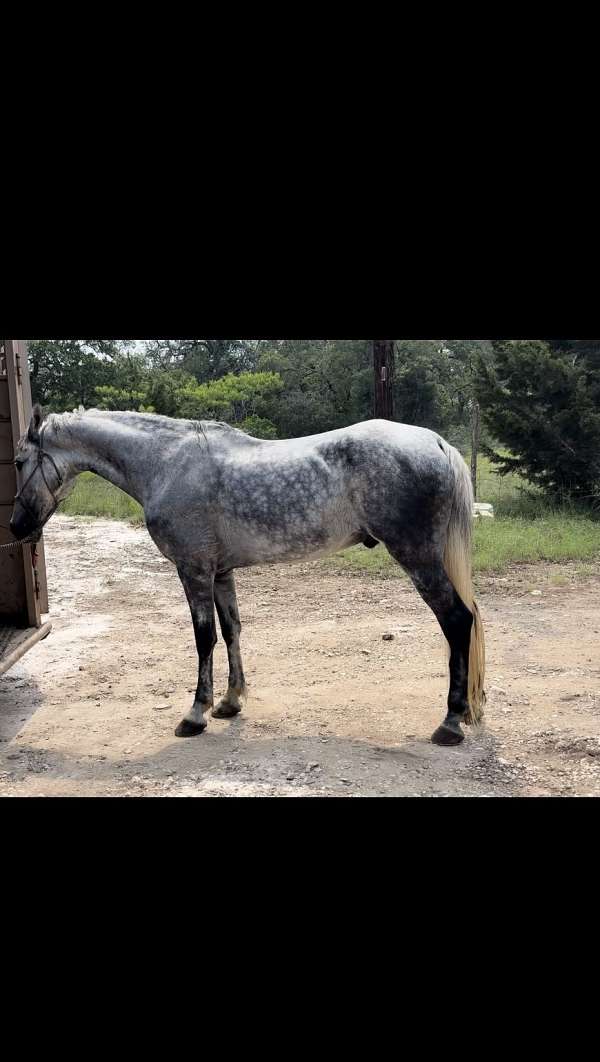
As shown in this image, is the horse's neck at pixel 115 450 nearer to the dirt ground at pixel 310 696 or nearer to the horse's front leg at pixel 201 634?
the horse's front leg at pixel 201 634

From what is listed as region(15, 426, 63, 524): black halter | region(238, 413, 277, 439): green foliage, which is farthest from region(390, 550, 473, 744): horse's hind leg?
region(238, 413, 277, 439): green foliage

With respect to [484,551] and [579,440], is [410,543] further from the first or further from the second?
[579,440]

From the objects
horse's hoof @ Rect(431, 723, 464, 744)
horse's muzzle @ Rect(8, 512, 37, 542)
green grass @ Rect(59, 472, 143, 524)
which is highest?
horse's muzzle @ Rect(8, 512, 37, 542)

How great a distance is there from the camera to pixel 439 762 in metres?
3.77

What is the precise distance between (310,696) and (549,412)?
7.95 meters

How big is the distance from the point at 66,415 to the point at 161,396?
34.8ft

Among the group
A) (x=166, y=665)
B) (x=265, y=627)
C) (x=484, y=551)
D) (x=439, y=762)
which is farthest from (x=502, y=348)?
(x=439, y=762)

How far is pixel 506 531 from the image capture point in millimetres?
9234

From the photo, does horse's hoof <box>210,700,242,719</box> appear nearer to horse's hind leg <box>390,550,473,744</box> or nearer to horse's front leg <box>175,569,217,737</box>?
horse's front leg <box>175,569,217,737</box>

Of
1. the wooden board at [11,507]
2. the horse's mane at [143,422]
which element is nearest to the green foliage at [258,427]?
the wooden board at [11,507]

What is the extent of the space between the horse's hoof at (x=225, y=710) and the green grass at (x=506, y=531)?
11.2 ft

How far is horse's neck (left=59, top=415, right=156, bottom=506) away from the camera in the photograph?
432 cm

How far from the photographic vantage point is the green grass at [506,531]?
7973mm

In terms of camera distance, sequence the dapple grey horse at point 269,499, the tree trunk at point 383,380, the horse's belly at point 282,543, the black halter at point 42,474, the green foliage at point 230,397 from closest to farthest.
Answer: the dapple grey horse at point 269,499 → the horse's belly at point 282,543 → the black halter at point 42,474 → the tree trunk at point 383,380 → the green foliage at point 230,397
